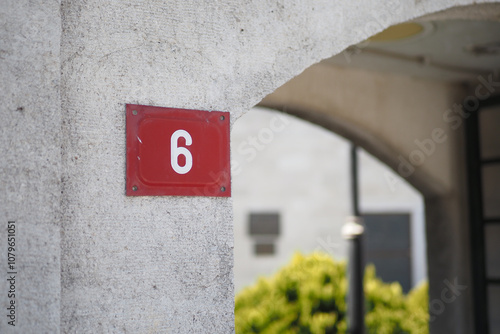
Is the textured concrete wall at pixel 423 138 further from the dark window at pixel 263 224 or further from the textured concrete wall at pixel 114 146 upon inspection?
the dark window at pixel 263 224

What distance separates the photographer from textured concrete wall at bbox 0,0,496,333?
76.4 inches

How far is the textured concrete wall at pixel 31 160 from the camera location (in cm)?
190

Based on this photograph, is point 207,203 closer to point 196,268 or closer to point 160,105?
point 196,268

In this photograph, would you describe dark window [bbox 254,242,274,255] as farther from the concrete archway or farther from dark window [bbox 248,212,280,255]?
the concrete archway

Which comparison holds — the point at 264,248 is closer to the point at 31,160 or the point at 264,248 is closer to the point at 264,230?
the point at 264,230

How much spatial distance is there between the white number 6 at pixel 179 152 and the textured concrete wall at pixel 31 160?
1.26 feet

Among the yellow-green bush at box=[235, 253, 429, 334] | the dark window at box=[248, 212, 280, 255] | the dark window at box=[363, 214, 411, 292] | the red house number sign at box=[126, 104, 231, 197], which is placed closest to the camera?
the red house number sign at box=[126, 104, 231, 197]

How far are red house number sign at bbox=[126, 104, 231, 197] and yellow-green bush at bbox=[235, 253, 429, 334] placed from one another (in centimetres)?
397

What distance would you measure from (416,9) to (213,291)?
1.48m

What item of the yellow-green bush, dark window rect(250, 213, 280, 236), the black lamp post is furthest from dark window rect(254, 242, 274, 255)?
the black lamp post

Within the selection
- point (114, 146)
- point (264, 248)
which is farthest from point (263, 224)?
point (114, 146)

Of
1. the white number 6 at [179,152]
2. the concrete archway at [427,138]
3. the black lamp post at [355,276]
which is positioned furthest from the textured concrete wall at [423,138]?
the white number 6 at [179,152]

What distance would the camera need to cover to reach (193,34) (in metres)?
2.29

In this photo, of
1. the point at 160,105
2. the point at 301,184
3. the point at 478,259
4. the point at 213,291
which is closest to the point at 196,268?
the point at 213,291
